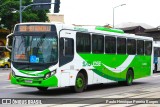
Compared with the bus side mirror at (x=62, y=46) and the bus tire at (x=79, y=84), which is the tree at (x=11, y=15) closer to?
the bus tire at (x=79, y=84)

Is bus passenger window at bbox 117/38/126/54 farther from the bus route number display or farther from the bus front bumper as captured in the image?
the bus front bumper

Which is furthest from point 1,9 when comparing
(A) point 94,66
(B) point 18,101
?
(B) point 18,101

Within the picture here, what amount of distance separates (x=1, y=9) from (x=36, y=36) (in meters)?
43.8

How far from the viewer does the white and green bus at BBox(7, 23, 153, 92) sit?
16375 mm

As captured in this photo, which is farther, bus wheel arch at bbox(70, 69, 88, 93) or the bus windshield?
bus wheel arch at bbox(70, 69, 88, 93)

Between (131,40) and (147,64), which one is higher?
(131,40)

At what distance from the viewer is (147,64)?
25.7 metres

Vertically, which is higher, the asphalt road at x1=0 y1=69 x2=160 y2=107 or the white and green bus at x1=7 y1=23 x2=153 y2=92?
the white and green bus at x1=7 y1=23 x2=153 y2=92

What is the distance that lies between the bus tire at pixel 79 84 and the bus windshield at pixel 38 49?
1.89m

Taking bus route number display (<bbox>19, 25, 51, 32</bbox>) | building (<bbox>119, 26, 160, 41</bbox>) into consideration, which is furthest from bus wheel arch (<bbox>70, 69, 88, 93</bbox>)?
building (<bbox>119, 26, 160, 41</bbox>)

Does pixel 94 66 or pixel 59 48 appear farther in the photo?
pixel 94 66

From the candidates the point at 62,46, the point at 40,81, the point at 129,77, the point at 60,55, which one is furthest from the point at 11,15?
the point at 40,81

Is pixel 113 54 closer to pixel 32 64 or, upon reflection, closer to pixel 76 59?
pixel 76 59

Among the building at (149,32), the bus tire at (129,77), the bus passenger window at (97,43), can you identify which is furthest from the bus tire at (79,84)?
the building at (149,32)
